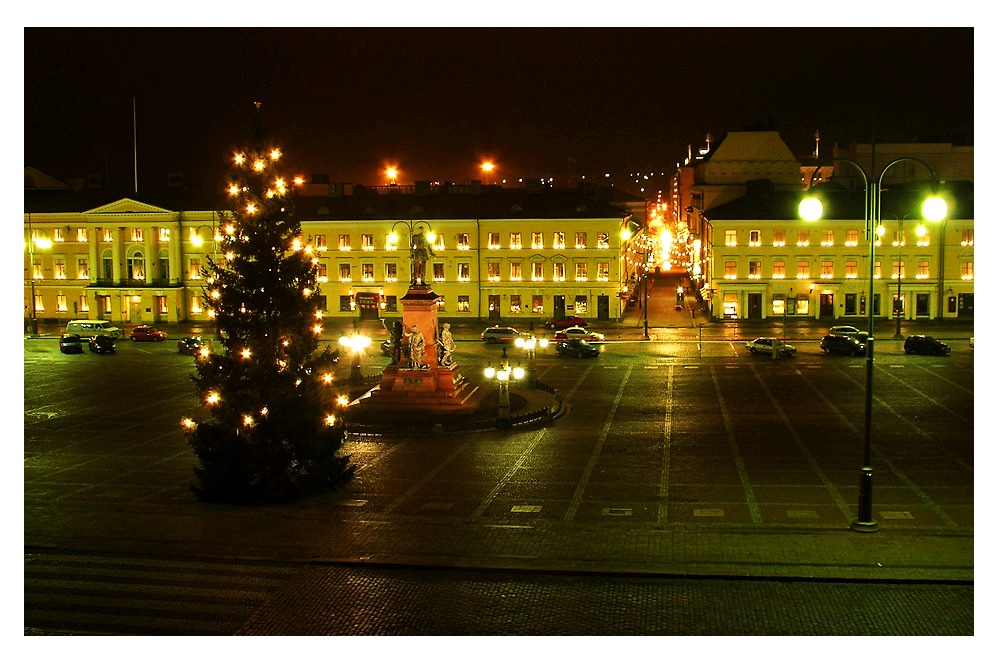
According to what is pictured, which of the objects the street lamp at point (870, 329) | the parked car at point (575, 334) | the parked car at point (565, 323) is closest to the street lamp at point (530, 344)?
the parked car at point (575, 334)

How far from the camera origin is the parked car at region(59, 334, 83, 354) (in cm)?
5831

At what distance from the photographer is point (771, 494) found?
2238 centimetres

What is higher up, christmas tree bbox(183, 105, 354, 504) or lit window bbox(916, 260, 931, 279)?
lit window bbox(916, 260, 931, 279)

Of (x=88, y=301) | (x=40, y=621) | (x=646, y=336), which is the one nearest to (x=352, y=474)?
(x=40, y=621)

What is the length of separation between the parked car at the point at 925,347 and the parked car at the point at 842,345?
2408 millimetres

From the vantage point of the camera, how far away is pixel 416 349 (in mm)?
34281

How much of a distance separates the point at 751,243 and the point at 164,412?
50.1 metres

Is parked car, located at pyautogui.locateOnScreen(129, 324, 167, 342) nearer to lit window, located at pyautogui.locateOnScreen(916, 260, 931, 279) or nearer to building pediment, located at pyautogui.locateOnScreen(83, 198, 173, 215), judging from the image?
building pediment, located at pyautogui.locateOnScreen(83, 198, 173, 215)

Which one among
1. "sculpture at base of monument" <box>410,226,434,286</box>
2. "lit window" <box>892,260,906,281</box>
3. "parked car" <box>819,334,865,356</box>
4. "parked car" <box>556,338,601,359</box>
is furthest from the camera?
"lit window" <box>892,260,906,281</box>

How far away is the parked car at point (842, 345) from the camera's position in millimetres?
51688

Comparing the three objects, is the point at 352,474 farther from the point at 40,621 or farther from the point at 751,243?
the point at 751,243

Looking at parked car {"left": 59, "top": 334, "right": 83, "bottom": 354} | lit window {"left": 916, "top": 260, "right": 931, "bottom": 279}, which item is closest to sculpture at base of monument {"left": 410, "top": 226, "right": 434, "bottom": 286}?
parked car {"left": 59, "top": 334, "right": 83, "bottom": 354}

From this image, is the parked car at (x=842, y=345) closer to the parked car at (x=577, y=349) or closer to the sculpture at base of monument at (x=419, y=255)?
the parked car at (x=577, y=349)

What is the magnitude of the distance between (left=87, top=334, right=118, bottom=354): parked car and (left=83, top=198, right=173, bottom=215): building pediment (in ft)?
75.9
